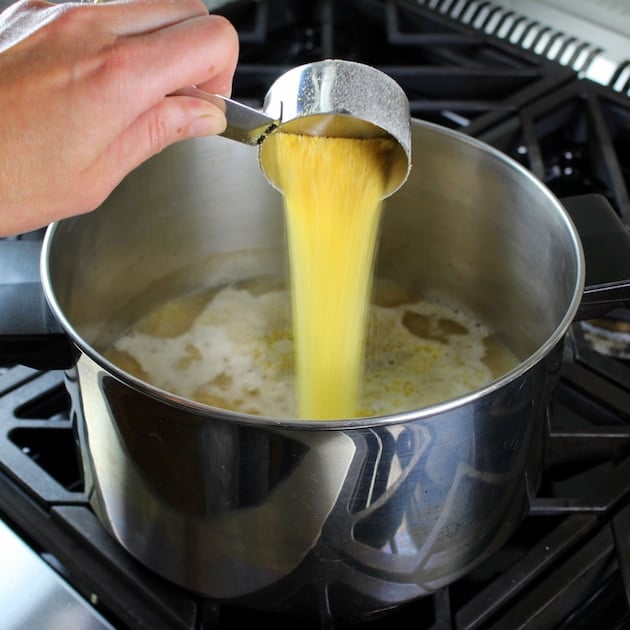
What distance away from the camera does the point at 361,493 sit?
0.42m

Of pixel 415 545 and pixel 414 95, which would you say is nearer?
pixel 415 545

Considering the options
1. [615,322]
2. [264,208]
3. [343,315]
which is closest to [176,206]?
[264,208]

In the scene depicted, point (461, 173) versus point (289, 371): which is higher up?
point (461, 173)

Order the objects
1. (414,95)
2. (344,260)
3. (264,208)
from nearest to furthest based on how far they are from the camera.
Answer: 1. (344,260)
2. (264,208)
3. (414,95)

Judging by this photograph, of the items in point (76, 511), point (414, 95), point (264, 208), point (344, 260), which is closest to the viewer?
point (76, 511)

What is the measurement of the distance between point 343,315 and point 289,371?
0.09m

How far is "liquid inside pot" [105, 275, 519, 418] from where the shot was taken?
0.70m

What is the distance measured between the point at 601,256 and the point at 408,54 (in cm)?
50

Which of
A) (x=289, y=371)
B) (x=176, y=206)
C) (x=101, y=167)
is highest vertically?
(x=101, y=167)

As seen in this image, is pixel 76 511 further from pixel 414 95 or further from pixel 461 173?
pixel 414 95

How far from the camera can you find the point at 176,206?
0.74 meters

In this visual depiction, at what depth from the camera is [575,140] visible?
0.87 metres

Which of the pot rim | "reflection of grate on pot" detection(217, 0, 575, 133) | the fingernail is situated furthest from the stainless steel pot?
"reflection of grate on pot" detection(217, 0, 575, 133)

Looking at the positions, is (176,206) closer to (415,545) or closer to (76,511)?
(76,511)
